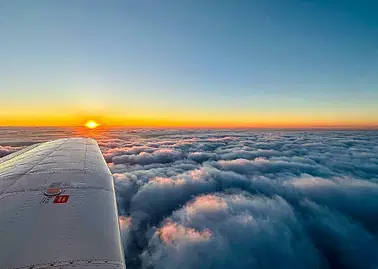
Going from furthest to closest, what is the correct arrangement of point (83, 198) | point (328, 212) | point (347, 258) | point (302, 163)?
1. point (302, 163)
2. point (328, 212)
3. point (347, 258)
4. point (83, 198)

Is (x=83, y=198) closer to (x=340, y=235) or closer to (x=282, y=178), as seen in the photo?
(x=340, y=235)

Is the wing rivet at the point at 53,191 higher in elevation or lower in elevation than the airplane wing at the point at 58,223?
higher

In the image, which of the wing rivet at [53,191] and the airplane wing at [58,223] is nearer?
the airplane wing at [58,223]

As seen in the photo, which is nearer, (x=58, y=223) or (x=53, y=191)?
(x=58, y=223)

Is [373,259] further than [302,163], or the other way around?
[302,163]

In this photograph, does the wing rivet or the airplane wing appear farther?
the wing rivet

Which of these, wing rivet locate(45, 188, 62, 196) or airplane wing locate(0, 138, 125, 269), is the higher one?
wing rivet locate(45, 188, 62, 196)

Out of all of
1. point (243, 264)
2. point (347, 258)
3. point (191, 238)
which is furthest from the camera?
point (347, 258)

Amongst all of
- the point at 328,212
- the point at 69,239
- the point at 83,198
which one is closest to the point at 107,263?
the point at 69,239
